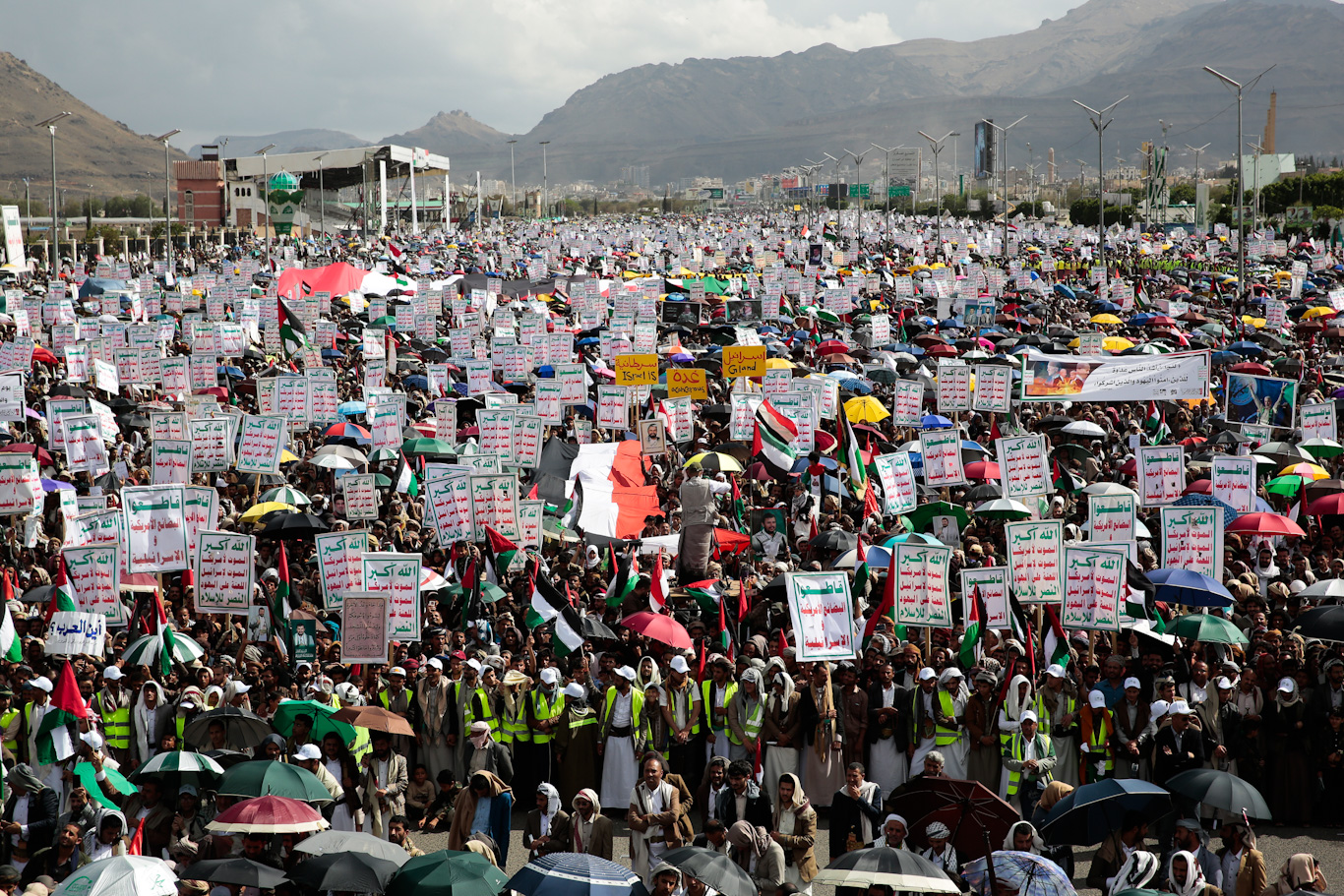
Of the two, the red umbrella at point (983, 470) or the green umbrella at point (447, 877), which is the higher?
the red umbrella at point (983, 470)

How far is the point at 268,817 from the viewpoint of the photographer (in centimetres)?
731

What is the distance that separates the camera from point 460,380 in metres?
23.6

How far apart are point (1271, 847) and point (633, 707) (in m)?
3.86

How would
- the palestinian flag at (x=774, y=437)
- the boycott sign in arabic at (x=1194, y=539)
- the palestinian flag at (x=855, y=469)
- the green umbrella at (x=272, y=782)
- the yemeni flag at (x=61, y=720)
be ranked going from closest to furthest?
the green umbrella at (x=272, y=782)
the yemeni flag at (x=61, y=720)
the boycott sign in arabic at (x=1194, y=539)
the palestinian flag at (x=855, y=469)
the palestinian flag at (x=774, y=437)

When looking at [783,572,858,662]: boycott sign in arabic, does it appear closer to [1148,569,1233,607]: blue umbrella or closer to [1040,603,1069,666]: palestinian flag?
[1040,603,1069,666]: palestinian flag

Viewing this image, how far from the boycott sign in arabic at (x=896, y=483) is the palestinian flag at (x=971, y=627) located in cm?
400

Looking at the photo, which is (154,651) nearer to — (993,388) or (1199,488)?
(1199,488)

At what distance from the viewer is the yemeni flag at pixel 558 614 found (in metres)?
10.9

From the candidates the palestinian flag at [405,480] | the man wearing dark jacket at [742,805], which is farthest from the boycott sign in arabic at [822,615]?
the palestinian flag at [405,480]

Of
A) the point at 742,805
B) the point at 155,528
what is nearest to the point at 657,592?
the point at 742,805

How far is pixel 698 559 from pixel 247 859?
6527 mm

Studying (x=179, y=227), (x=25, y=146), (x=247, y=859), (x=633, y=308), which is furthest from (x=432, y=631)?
(x=25, y=146)

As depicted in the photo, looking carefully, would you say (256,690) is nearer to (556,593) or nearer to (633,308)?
(556,593)

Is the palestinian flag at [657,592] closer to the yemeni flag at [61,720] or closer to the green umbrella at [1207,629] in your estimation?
the green umbrella at [1207,629]
